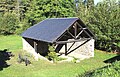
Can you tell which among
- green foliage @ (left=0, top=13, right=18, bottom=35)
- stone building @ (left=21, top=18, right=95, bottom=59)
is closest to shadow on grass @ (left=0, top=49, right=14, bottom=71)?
stone building @ (left=21, top=18, right=95, bottom=59)

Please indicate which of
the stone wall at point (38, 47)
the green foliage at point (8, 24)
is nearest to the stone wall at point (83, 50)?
the stone wall at point (38, 47)

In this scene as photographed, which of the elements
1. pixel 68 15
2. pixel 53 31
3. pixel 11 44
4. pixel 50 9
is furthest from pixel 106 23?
pixel 50 9

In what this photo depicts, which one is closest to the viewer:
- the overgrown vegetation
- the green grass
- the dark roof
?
the dark roof

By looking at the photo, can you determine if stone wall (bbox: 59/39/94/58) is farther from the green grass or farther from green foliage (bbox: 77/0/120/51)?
the green grass

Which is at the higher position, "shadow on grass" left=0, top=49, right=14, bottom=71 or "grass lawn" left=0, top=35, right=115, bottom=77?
"grass lawn" left=0, top=35, right=115, bottom=77

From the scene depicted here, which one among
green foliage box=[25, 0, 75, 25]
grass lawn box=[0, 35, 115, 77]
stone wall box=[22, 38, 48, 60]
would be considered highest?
green foliage box=[25, 0, 75, 25]

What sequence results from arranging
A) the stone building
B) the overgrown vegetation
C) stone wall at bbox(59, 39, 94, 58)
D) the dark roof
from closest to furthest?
the dark roof < the stone building < stone wall at bbox(59, 39, 94, 58) < the overgrown vegetation

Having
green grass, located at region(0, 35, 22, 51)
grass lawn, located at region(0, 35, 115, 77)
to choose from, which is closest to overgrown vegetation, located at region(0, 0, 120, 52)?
grass lawn, located at region(0, 35, 115, 77)

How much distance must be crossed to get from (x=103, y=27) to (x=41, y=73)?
11.2 metres

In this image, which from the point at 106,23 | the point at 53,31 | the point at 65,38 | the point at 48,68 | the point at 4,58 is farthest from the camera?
the point at 106,23

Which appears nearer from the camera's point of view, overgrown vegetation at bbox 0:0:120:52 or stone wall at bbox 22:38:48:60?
overgrown vegetation at bbox 0:0:120:52

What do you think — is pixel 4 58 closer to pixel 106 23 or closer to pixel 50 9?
pixel 106 23

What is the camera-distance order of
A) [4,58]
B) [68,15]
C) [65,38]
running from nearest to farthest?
1. [4,58]
2. [65,38]
3. [68,15]

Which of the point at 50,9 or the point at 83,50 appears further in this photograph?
the point at 50,9
